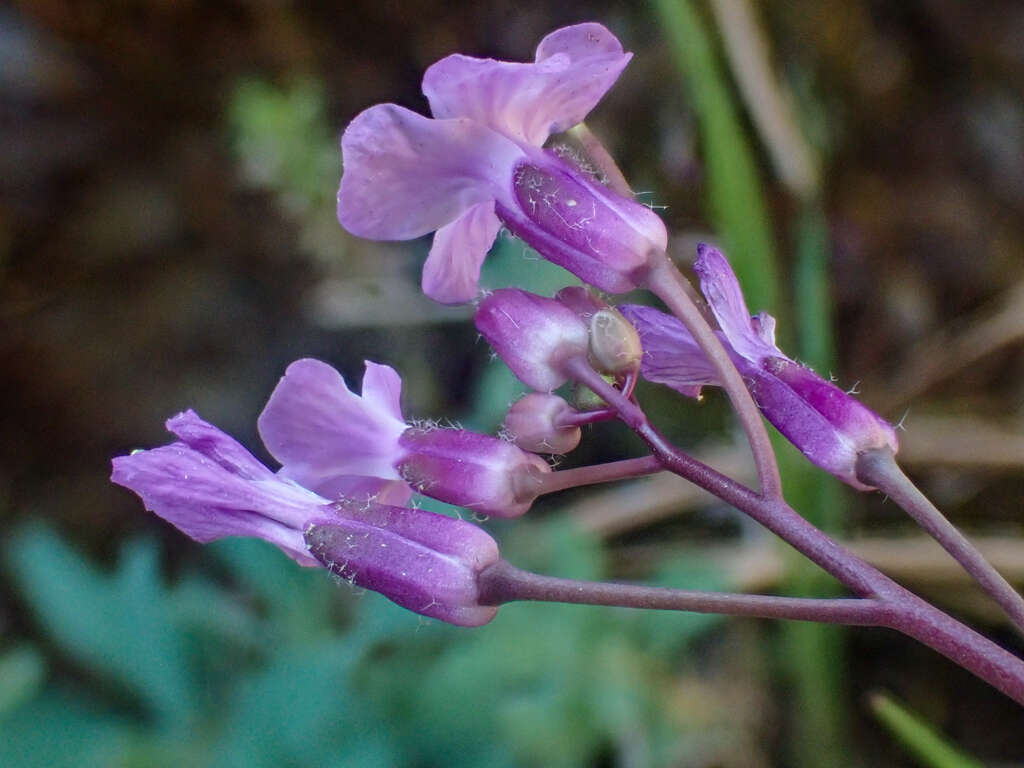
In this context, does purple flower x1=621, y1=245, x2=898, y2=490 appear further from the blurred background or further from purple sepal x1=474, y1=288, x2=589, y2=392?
the blurred background

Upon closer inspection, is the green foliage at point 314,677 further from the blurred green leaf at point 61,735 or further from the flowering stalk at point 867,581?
the flowering stalk at point 867,581

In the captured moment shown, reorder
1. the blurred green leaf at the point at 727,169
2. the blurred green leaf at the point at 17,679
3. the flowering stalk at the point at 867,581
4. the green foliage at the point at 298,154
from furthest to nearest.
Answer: the green foliage at the point at 298,154, the blurred green leaf at the point at 727,169, the blurred green leaf at the point at 17,679, the flowering stalk at the point at 867,581

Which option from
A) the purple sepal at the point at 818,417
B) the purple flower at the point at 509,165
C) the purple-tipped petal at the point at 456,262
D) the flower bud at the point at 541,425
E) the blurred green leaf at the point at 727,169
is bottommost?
the blurred green leaf at the point at 727,169

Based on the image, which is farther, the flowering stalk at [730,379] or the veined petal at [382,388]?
the veined petal at [382,388]

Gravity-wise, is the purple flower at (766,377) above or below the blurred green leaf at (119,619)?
above

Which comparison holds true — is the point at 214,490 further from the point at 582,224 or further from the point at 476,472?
the point at 582,224

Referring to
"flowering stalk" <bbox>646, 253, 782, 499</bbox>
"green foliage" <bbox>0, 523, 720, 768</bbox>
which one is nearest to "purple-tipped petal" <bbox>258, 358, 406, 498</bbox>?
"flowering stalk" <bbox>646, 253, 782, 499</bbox>

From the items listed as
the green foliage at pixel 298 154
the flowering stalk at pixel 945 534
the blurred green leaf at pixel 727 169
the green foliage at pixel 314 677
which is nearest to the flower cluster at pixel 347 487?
the flowering stalk at pixel 945 534

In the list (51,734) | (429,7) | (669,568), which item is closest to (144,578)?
(51,734)
